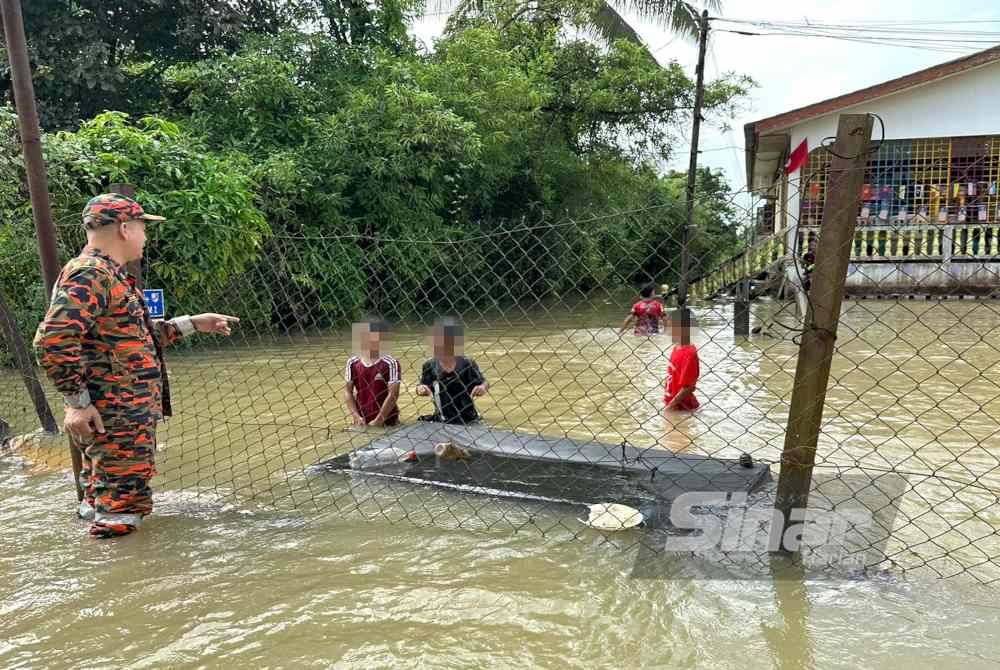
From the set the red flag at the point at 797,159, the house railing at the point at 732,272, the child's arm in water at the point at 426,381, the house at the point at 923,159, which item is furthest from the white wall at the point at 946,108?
the child's arm in water at the point at 426,381

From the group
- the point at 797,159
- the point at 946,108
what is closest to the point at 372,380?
the point at 797,159

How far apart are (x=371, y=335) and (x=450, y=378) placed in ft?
2.32

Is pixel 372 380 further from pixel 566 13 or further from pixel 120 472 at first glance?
pixel 566 13

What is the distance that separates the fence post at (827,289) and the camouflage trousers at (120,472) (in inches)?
116

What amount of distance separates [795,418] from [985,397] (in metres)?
5.80

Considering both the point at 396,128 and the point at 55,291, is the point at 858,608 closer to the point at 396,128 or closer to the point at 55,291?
the point at 55,291

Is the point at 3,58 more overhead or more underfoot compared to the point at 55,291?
more overhead

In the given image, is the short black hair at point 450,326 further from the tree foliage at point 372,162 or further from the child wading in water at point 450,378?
the tree foliage at point 372,162

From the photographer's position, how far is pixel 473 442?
5.21m

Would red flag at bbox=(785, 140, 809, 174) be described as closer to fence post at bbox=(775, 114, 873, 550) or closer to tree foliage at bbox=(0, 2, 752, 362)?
tree foliage at bbox=(0, 2, 752, 362)

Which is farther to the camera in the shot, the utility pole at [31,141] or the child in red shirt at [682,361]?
the child in red shirt at [682,361]

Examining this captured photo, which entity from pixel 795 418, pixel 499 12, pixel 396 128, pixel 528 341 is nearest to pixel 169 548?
pixel 795 418

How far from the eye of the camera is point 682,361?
595cm

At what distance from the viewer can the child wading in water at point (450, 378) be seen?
5801mm
